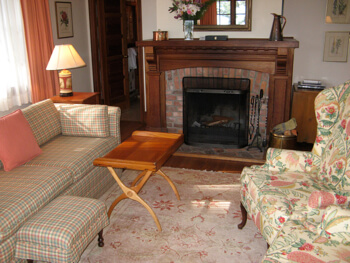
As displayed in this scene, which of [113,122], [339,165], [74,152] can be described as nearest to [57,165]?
[74,152]

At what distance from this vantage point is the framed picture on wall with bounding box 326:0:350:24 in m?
4.81

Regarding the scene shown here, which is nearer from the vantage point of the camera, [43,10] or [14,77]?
[14,77]

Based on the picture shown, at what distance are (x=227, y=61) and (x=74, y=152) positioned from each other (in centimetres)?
234

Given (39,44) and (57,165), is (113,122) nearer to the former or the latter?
(57,165)

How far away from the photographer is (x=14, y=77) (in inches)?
171

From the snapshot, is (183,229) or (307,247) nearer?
(307,247)

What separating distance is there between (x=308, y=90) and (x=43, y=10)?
3381mm

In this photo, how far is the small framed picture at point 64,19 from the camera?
5352mm

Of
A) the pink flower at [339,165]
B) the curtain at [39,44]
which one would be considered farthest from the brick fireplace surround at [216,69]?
the pink flower at [339,165]

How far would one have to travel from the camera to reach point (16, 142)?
10.4 feet

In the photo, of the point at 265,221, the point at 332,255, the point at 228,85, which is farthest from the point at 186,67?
the point at 332,255

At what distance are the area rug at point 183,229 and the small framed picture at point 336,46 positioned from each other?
2256 millimetres

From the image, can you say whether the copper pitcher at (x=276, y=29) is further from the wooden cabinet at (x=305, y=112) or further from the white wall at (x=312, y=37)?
the wooden cabinet at (x=305, y=112)

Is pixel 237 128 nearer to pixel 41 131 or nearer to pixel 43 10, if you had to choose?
pixel 41 131
